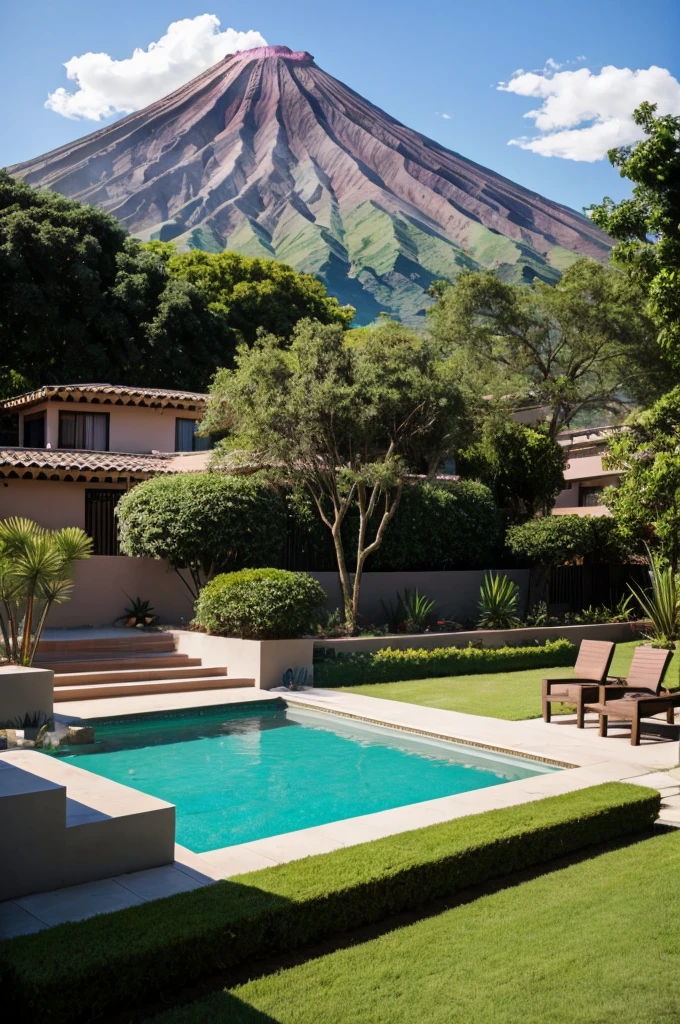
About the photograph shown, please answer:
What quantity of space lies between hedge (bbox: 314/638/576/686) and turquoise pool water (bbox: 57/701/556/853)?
2.46 m

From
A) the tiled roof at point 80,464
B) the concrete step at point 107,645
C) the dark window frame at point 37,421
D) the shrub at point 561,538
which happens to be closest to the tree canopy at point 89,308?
the dark window frame at point 37,421

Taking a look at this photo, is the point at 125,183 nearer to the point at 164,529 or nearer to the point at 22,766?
the point at 164,529

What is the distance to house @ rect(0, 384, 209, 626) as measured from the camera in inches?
800

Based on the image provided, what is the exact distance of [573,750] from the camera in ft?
35.0

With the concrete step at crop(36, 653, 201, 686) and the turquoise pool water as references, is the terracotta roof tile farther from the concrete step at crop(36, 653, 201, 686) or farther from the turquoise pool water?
the turquoise pool water

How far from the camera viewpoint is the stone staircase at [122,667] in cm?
1506

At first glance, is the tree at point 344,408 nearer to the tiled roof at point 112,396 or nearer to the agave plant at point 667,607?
the agave plant at point 667,607

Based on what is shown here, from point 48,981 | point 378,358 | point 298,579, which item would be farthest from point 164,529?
point 48,981

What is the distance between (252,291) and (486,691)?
31.1 m

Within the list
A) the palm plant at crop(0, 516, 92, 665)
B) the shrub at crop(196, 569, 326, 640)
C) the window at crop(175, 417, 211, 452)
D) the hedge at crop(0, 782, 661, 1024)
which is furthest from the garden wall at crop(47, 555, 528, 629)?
the hedge at crop(0, 782, 661, 1024)

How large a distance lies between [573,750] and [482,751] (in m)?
1.08

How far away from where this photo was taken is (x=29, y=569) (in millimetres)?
13672

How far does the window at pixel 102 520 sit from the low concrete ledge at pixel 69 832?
15605 mm

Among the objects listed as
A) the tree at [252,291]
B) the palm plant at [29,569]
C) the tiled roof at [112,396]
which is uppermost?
the tree at [252,291]
